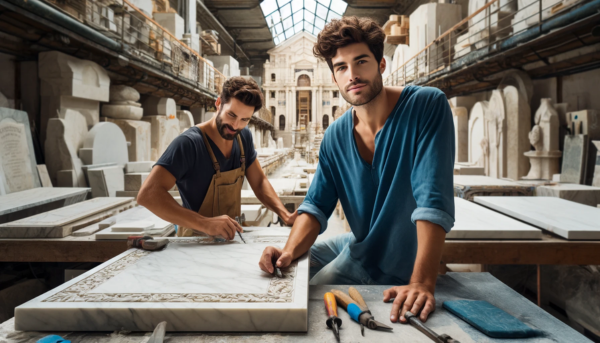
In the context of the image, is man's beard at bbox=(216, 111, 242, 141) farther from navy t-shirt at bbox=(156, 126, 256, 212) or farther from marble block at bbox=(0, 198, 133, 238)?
marble block at bbox=(0, 198, 133, 238)

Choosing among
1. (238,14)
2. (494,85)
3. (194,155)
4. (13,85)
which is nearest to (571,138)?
(494,85)

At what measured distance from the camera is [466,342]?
0.89 m

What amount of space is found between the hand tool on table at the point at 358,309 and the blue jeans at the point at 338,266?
0.38m

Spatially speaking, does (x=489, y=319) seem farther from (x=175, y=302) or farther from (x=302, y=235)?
(x=175, y=302)

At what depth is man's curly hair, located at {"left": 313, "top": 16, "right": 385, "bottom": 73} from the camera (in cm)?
140

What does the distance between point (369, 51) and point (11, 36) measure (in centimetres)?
606

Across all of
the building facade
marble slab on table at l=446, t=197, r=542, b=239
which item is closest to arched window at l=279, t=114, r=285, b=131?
the building facade

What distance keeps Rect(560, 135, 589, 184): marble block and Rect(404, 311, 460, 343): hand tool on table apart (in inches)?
237

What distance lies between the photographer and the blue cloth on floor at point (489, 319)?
91 centimetres

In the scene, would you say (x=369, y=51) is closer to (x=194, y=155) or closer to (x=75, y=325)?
(x=194, y=155)

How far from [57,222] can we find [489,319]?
8.45 ft

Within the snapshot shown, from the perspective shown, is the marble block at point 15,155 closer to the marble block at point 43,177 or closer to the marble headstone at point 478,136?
the marble block at point 43,177

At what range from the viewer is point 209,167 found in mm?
2225

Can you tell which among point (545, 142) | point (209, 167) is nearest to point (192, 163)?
point (209, 167)
